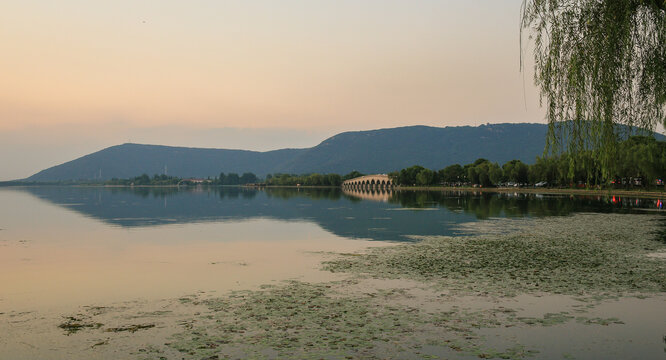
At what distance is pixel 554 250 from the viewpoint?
30.7m

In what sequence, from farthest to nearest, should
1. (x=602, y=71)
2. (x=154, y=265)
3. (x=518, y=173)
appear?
(x=518, y=173) → (x=154, y=265) → (x=602, y=71)

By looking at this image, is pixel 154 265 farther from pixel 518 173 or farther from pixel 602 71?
pixel 518 173

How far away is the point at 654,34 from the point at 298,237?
105 ft

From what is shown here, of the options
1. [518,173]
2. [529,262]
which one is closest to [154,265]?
[529,262]

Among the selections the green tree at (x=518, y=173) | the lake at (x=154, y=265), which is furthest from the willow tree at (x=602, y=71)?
the green tree at (x=518, y=173)

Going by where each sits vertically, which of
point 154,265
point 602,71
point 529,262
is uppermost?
point 602,71

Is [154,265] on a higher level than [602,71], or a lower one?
lower

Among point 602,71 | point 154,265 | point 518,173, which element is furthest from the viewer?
point 518,173

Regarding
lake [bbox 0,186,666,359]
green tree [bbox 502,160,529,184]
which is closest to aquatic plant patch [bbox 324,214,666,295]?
lake [bbox 0,186,666,359]

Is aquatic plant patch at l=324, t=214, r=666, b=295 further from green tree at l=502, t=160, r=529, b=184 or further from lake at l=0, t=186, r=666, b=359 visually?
green tree at l=502, t=160, r=529, b=184

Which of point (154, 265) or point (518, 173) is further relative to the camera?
point (518, 173)

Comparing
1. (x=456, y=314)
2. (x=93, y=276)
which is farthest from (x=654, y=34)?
(x=93, y=276)

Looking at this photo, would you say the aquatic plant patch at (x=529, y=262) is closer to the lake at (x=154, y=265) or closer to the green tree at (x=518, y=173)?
the lake at (x=154, y=265)

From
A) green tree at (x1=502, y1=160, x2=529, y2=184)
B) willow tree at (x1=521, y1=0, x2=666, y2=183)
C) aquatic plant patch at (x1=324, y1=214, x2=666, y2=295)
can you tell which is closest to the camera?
willow tree at (x1=521, y1=0, x2=666, y2=183)
